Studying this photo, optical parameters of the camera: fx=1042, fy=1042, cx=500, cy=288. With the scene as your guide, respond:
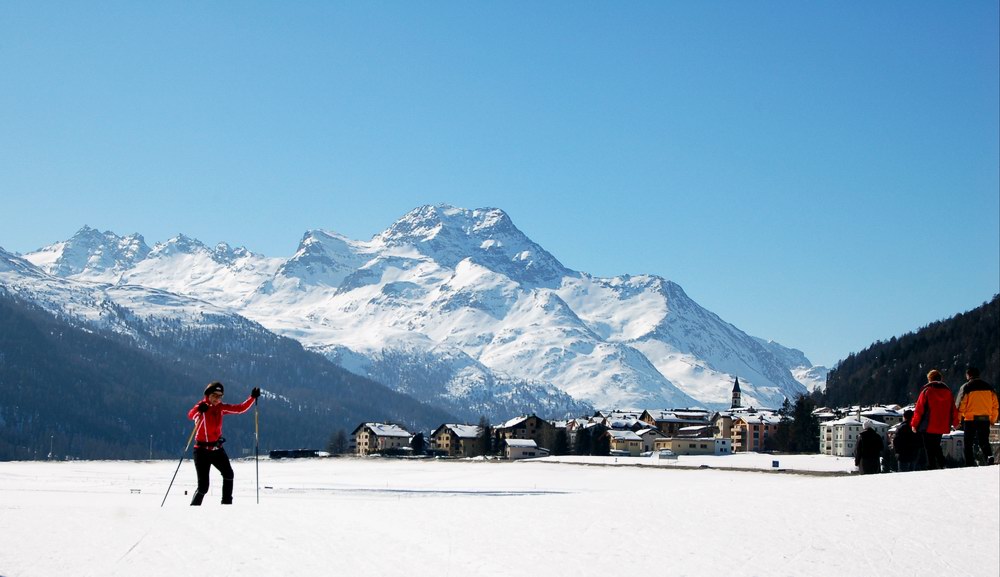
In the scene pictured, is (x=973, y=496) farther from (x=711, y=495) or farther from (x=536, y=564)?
(x=536, y=564)

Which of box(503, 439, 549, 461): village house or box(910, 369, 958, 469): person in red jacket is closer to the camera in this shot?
box(910, 369, 958, 469): person in red jacket

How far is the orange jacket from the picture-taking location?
79.8 feet

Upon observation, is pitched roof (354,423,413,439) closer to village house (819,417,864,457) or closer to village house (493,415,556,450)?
village house (493,415,556,450)

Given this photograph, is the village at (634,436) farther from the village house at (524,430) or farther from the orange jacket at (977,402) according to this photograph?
the orange jacket at (977,402)

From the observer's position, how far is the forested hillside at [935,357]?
15275cm

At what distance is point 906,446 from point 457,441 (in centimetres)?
14436

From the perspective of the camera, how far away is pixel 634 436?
15362cm

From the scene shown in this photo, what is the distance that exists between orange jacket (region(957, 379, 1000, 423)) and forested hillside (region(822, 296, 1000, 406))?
128018 mm

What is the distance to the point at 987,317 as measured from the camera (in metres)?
166

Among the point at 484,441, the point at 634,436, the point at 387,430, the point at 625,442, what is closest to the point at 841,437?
the point at 625,442

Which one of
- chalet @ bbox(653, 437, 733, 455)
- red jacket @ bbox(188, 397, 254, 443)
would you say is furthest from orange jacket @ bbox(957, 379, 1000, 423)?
chalet @ bbox(653, 437, 733, 455)

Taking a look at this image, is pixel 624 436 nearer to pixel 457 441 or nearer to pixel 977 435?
pixel 457 441

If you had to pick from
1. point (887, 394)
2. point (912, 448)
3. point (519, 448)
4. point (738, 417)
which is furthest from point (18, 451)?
point (912, 448)

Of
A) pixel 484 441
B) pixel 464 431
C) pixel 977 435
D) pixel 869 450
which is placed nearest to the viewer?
pixel 977 435
